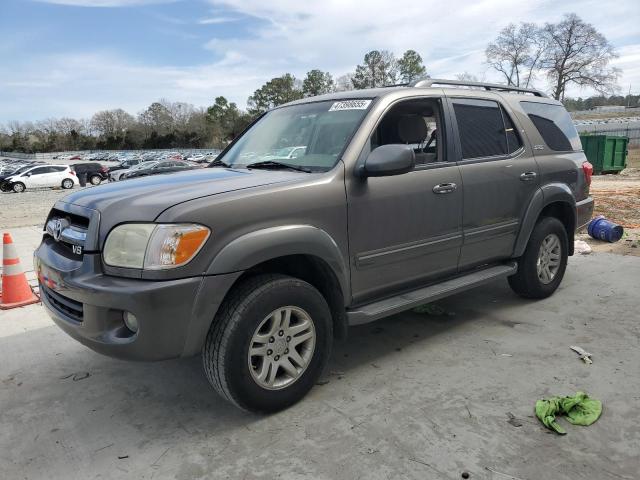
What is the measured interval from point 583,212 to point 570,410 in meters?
2.91

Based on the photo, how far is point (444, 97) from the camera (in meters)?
3.90

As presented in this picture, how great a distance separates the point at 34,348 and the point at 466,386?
334cm

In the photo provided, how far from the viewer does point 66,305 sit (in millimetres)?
2848

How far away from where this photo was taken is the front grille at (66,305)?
2.73 meters

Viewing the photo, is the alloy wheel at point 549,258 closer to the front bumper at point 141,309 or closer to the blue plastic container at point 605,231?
the blue plastic container at point 605,231

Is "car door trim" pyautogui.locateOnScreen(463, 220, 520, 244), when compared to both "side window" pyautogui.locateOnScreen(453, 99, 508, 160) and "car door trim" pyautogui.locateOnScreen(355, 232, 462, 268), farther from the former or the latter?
"side window" pyautogui.locateOnScreen(453, 99, 508, 160)

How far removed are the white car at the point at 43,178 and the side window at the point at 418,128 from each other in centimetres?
3017

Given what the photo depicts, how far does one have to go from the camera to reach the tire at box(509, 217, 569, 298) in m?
4.61

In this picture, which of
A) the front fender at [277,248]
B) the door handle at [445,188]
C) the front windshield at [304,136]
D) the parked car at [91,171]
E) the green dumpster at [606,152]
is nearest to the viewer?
the front fender at [277,248]

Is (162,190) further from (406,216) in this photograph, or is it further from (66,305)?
(406,216)

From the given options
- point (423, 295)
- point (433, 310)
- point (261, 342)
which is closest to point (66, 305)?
point (261, 342)

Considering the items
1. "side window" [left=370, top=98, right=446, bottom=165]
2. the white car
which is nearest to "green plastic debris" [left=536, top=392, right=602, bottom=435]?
"side window" [left=370, top=98, right=446, bottom=165]

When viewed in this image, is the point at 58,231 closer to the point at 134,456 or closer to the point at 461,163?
the point at 134,456

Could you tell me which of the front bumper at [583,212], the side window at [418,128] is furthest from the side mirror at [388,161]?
the front bumper at [583,212]
